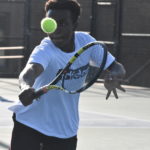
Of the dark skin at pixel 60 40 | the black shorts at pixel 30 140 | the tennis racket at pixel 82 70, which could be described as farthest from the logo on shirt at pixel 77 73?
the black shorts at pixel 30 140

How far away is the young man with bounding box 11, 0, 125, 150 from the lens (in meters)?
3.46

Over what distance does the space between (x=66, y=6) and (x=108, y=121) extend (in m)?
5.80

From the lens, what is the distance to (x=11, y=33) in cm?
1744

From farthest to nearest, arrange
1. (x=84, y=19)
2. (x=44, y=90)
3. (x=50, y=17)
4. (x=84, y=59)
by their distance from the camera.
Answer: (x=84, y=19), (x=84, y=59), (x=50, y=17), (x=44, y=90)

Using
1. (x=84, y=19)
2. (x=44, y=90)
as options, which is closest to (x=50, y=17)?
(x=44, y=90)

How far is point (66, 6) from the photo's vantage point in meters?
Result: 3.51

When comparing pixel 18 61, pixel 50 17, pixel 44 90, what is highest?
pixel 50 17

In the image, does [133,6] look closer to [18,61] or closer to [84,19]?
[84,19]

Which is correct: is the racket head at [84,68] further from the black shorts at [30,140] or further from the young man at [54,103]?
the black shorts at [30,140]

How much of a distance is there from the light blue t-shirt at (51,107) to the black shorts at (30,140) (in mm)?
36

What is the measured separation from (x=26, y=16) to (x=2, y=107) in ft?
25.4

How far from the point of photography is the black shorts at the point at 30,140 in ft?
11.7

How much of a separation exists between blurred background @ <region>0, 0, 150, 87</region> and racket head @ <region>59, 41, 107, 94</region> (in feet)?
39.7

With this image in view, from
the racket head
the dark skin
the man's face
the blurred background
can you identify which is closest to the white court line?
the racket head
